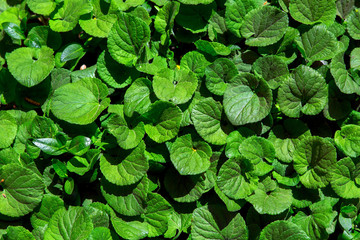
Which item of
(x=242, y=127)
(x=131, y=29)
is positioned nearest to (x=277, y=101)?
(x=242, y=127)

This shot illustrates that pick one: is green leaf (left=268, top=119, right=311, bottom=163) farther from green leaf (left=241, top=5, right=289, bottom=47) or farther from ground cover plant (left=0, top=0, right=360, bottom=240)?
green leaf (left=241, top=5, right=289, bottom=47)

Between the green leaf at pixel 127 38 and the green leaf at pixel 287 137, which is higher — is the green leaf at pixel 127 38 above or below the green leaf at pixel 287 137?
above

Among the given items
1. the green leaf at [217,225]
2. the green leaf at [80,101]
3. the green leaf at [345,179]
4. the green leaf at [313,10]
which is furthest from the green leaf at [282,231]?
the green leaf at [313,10]

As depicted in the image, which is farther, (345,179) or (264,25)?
(264,25)

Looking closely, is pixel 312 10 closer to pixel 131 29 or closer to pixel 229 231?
pixel 131 29

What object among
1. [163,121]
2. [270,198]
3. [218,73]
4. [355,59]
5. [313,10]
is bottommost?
[270,198]

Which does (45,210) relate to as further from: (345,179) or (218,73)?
(345,179)

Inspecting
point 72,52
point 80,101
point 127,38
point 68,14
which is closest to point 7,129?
point 80,101

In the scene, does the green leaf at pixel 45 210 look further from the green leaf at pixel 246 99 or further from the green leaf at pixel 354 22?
the green leaf at pixel 354 22
